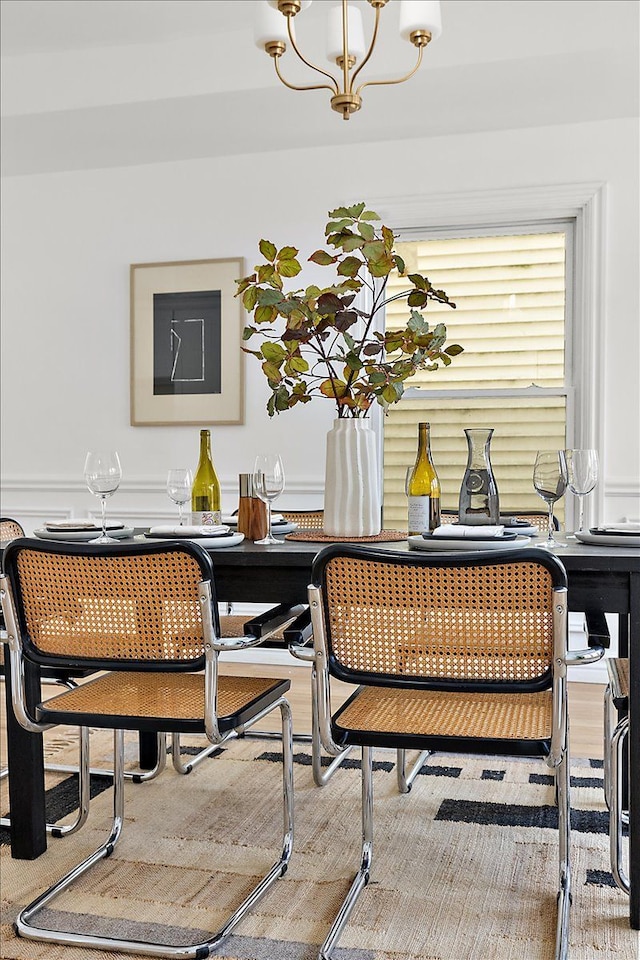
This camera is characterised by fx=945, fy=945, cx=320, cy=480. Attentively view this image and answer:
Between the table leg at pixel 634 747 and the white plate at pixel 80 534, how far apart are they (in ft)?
4.15

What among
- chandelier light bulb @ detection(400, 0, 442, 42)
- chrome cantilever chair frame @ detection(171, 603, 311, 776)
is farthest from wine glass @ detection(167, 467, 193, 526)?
chandelier light bulb @ detection(400, 0, 442, 42)

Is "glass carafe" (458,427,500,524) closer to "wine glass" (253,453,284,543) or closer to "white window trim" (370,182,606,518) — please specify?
"wine glass" (253,453,284,543)

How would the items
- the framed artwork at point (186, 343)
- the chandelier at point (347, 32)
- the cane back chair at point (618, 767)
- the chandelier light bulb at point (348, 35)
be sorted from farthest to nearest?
1. the framed artwork at point (186, 343)
2. the chandelier light bulb at point (348, 35)
3. the chandelier at point (347, 32)
4. the cane back chair at point (618, 767)

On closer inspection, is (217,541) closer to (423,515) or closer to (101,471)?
(101,471)

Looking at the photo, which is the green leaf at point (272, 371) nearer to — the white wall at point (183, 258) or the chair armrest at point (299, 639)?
the chair armrest at point (299, 639)

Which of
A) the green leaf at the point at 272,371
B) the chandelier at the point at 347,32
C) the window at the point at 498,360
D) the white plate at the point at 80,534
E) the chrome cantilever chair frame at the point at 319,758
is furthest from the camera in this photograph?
the window at the point at 498,360

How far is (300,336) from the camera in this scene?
2258 millimetres

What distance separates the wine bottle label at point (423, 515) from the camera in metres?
2.43

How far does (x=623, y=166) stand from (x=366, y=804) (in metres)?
3.09

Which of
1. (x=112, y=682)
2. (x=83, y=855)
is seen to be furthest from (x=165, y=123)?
(x=83, y=855)

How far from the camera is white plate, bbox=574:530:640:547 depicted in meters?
2.04

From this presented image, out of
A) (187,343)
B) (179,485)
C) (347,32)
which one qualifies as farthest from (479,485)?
(187,343)

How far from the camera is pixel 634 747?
189cm

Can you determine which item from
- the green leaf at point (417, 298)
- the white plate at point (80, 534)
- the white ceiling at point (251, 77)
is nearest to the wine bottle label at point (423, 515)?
the green leaf at point (417, 298)
